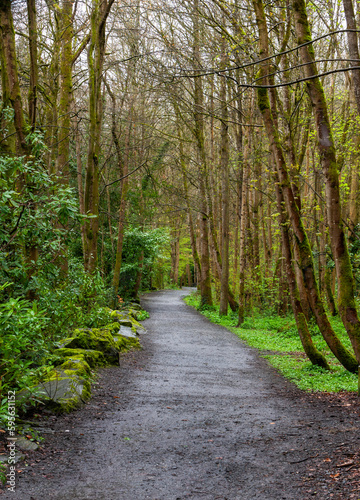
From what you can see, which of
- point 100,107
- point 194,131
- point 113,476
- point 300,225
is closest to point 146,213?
point 194,131

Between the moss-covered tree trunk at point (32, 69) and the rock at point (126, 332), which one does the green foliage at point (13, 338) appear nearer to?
the moss-covered tree trunk at point (32, 69)

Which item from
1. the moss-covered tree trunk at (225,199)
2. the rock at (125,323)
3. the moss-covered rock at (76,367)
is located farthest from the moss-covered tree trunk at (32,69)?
the moss-covered tree trunk at (225,199)

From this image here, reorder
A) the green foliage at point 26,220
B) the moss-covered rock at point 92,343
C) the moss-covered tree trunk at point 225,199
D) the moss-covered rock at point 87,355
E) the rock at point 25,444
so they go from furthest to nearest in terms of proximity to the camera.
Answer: the moss-covered tree trunk at point 225,199, the moss-covered rock at point 92,343, the moss-covered rock at point 87,355, the green foliage at point 26,220, the rock at point 25,444

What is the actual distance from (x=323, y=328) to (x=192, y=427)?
344cm

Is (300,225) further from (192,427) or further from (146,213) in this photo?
(146,213)

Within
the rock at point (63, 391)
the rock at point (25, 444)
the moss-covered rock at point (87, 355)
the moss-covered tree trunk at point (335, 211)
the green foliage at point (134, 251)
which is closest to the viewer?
the rock at point (25, 444)

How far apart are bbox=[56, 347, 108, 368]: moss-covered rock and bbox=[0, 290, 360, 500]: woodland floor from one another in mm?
360

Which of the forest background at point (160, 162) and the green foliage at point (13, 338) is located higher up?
the forest background at point (160, 162)

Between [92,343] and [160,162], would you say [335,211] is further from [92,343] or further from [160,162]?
[160,162]

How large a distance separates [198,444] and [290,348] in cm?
714

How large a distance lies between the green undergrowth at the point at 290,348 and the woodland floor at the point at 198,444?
0.40m

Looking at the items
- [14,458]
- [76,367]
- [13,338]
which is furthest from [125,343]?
[13,338]

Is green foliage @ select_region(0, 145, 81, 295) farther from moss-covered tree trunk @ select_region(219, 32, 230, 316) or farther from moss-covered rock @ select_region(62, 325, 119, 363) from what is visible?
moss-covered tree trunk @ select_region(219, 32, 230, 316)

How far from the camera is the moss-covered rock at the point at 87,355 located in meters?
7.37
